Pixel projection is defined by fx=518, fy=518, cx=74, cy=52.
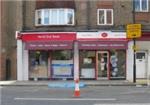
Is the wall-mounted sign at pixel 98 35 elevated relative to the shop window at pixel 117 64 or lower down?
elevated

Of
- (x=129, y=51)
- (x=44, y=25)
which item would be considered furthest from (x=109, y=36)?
(x=44, y=25)

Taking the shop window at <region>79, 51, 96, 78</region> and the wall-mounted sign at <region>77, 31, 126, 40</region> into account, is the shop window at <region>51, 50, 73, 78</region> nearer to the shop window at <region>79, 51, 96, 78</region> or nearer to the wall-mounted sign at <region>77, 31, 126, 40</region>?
the shop window at <region>79, 51, 96, 78</region>

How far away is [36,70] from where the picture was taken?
3872 cm

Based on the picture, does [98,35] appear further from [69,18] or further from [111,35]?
[69,18]

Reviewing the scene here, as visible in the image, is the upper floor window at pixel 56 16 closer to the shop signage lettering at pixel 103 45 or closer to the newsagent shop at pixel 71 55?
the newsagent shop at pixel 71 55

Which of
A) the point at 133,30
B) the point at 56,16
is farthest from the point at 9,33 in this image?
the point at 133,30

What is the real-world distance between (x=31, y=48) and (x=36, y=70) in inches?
78.2

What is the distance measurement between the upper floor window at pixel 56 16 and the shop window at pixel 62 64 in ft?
7.19

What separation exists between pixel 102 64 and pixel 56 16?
16.2 feet

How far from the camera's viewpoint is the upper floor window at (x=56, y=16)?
38.1 metres

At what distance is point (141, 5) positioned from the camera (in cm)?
3884

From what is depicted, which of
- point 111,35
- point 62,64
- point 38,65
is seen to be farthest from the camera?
point 38,65

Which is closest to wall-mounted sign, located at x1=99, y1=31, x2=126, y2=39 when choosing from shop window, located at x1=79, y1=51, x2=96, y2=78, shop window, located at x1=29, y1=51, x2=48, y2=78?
shop window, located at x1=79, y1=51, x2=96, y2=78

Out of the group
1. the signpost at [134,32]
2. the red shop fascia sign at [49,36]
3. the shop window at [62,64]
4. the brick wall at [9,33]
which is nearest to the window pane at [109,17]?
the red shop fascia sign at [49,36]
